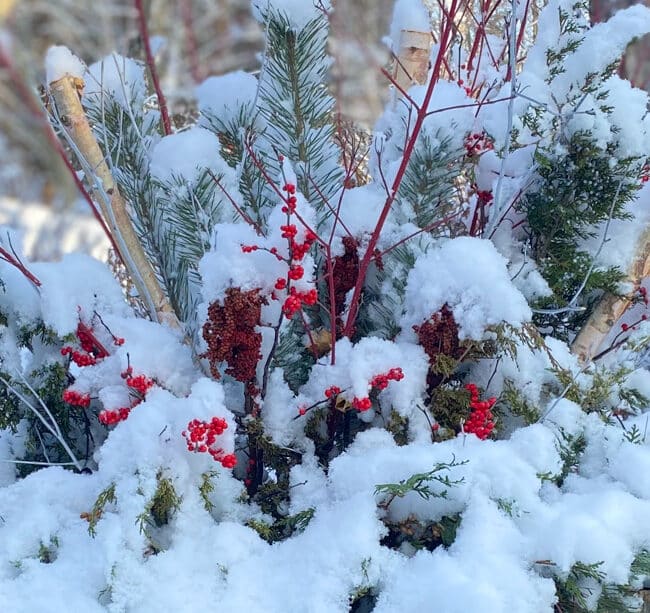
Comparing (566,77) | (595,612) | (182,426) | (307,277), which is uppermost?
(566,77)

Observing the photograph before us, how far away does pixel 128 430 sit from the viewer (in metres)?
0.54

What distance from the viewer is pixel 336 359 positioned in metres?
0.59

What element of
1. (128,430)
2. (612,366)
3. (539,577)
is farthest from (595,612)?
(128,430)

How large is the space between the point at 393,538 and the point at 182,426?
0.20 metres

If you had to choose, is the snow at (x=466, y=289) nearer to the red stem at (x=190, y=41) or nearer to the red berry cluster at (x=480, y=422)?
the red berry cluster at (x=480, y=422)

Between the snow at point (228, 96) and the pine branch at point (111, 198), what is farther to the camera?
the snow at point (228, 96)

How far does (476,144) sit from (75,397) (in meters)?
0.46

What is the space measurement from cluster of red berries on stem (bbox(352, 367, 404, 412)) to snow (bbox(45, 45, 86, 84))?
41cm

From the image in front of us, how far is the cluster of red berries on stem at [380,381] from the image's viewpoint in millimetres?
549

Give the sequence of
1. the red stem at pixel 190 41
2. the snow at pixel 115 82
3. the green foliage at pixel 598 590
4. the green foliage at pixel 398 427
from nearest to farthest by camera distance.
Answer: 1. the green foliage at pixel 598 590
2. the green foliage at pixel 398 427
3. the snow at pixel 115 82
4. the red stem at pixel 190 41

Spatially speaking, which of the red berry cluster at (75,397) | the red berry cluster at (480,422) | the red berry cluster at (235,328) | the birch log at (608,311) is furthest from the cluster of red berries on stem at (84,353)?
the birch log at (608,311)

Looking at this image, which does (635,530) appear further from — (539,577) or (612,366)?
(612,366)

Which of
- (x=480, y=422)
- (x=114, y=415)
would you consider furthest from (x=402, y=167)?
(x=114, y=415)

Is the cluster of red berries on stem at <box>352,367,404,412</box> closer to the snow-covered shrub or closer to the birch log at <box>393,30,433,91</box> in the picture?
the snow-covered shrub
